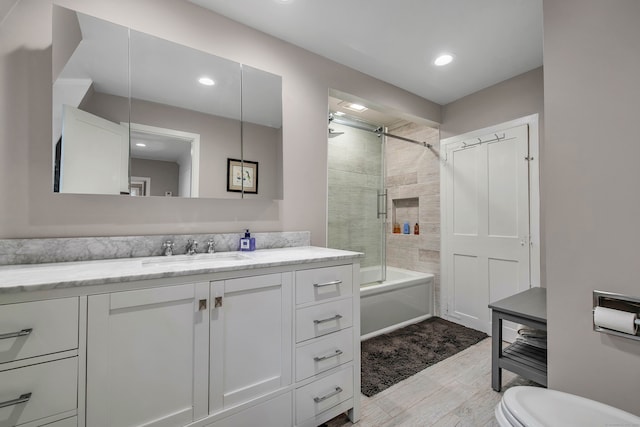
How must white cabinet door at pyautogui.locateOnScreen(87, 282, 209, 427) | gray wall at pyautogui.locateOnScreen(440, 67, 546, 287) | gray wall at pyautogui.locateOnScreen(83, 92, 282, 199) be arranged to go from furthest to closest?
1. gray wall at pyautogui.locateOnScreen(440, 67, 546, 287)
2. gray wall at pyautogui.locateOnScreen(83, 92, 282, 199)
3. white cabinet door at pyautogui.locateOnScreen(87, 282, 209, 427)

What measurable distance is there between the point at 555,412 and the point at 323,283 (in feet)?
3.17

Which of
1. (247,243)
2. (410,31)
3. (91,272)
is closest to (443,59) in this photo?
(410,31)

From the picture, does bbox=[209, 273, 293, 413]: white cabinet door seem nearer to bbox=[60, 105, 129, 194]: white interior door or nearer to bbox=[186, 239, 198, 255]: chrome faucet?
bbox=[186, 239, 198, 255]: chrome faucet

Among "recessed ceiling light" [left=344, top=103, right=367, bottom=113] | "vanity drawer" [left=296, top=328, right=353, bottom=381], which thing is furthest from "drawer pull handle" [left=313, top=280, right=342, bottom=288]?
"recessed ceiling light" [left=344, top=103, right=367, bottom=113]

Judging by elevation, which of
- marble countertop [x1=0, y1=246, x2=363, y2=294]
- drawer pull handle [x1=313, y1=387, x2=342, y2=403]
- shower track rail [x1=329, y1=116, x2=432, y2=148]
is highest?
shower track rail [x1=329, y1=116, x2=432, y2=148]

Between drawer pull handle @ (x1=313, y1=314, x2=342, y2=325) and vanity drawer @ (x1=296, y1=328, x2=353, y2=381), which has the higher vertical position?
drawer pull handle @ (x1=313, y1=314, x2=342, y2=325)

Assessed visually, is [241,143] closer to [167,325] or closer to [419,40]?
[167,325]

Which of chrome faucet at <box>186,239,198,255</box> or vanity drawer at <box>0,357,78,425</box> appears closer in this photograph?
vanity drawer at <box>0,357,78,425</box>

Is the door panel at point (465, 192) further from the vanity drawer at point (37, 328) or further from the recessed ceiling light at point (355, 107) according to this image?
the vanity drawer at point (37, 328)

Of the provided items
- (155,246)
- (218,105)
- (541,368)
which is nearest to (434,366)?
(541,368)

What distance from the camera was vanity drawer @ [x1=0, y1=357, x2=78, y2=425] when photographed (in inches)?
31.6

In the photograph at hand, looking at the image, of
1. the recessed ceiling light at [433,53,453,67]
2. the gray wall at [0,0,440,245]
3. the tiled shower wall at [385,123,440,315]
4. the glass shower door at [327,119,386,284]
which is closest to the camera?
the gray wall at [0,0,440,245]

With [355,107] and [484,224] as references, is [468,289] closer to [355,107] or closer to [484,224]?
[484,224]

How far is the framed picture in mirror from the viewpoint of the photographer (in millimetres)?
1762
